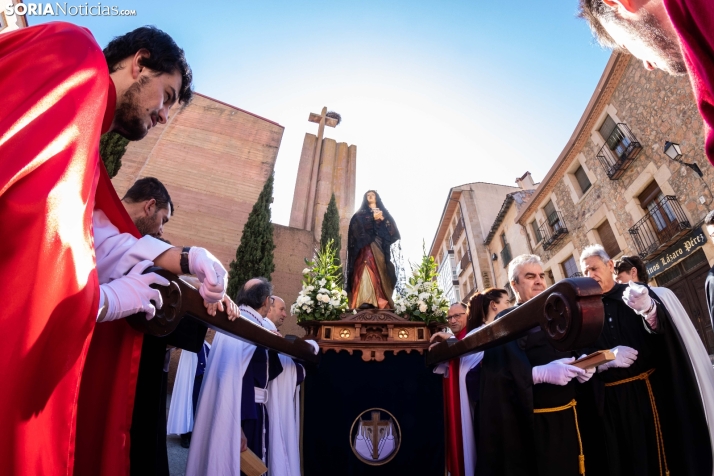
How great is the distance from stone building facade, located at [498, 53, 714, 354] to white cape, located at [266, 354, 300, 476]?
10.0 m

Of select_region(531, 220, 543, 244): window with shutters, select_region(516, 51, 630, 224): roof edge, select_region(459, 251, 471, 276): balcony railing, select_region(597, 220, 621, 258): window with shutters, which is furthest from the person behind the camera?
select_region(459, 251, 471, 276): balcony railing

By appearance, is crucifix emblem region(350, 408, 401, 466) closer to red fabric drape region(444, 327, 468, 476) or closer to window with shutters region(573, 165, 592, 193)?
red fabric drape region(444, 327, 468, 476)

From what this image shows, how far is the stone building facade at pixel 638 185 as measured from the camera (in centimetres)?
849

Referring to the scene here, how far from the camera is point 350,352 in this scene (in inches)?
137

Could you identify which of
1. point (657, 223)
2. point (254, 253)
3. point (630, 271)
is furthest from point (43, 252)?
point (657, 223)

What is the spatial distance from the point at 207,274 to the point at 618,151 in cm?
1403

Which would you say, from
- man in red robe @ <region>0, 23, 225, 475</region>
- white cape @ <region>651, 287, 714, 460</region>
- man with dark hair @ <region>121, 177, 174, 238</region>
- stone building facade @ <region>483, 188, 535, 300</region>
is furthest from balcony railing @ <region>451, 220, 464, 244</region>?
man in red robe @ <region>0, 23, 225, 475</region>

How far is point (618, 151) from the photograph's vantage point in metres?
11.5

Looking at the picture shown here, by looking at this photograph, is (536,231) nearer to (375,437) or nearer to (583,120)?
(583,120)

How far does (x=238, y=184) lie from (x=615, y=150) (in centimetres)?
1436

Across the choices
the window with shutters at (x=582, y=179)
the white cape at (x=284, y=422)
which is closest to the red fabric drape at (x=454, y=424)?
the white cape at (x=284, y=422)

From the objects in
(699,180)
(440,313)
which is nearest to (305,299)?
(440,313)

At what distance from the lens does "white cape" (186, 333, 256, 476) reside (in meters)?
2.38

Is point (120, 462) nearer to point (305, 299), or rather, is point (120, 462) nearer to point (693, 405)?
point (305, 299)
